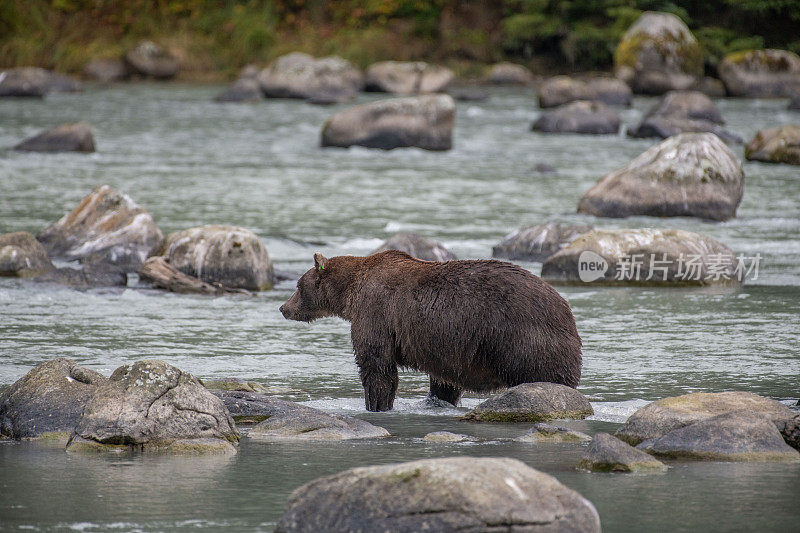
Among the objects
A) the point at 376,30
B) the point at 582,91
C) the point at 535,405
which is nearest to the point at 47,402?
the point at 535,405

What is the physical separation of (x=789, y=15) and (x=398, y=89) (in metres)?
15.0

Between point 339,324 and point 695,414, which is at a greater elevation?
point 695,414

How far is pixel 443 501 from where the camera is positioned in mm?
4219

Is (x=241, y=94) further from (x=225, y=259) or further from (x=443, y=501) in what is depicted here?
(x=443, y=501)

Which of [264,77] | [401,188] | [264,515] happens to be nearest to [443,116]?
[401,188]

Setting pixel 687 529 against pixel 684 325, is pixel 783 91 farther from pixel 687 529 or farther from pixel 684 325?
pixel 687 529

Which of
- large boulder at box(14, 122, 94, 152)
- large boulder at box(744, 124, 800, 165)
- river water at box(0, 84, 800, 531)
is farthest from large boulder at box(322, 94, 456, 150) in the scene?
large boulder at box(744, 124, 800, 165)

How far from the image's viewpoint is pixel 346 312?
7.66 m

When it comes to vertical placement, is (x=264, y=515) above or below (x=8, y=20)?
below

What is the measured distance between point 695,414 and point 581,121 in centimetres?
2033

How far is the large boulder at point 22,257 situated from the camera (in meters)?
11.7

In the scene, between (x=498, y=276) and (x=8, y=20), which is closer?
(x=498, y=276)

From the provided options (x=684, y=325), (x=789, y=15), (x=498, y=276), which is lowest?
(x=684, y=325)

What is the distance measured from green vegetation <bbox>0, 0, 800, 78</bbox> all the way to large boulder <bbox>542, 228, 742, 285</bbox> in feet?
93.7
